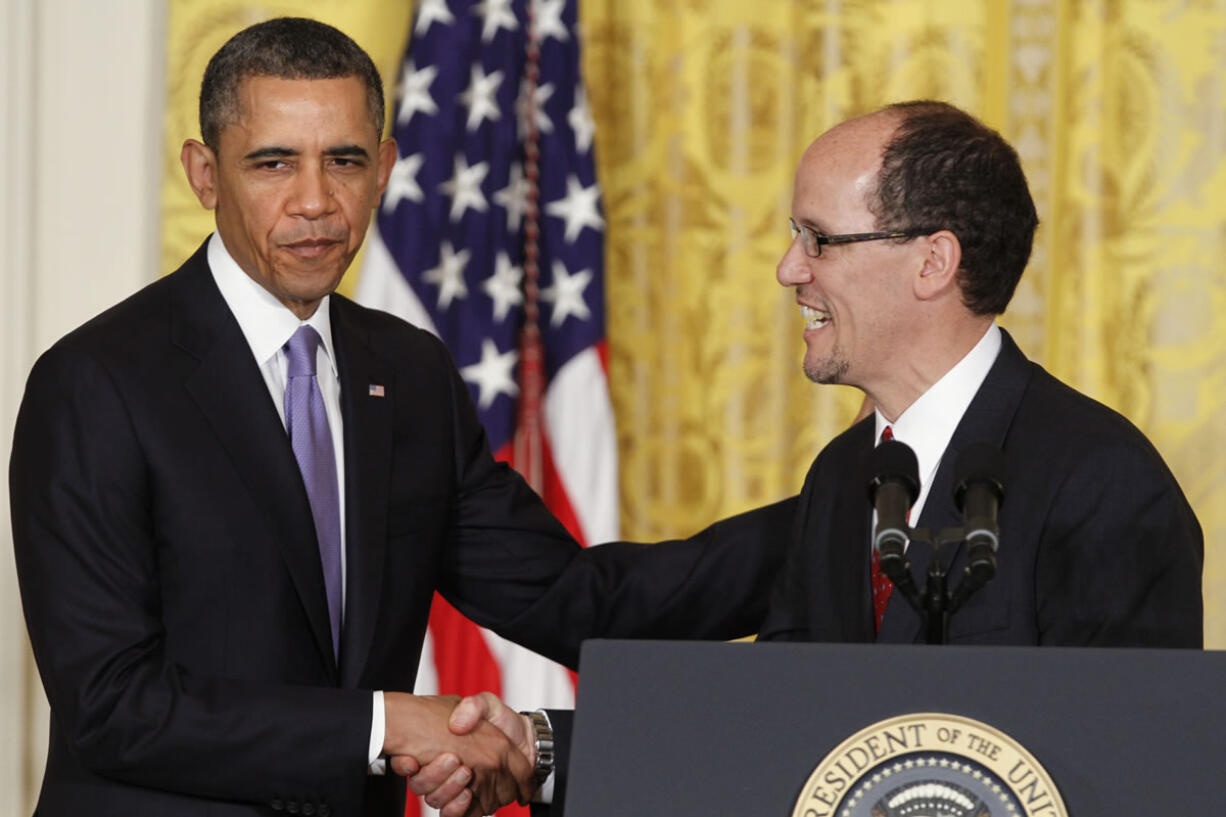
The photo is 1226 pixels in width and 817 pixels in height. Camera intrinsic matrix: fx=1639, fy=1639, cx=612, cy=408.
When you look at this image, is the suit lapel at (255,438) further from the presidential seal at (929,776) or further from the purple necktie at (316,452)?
the presidential seal at (929,776)

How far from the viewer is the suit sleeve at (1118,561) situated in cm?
215

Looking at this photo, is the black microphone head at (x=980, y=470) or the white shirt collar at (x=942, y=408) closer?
the black microphone head at (x=980, y=470)

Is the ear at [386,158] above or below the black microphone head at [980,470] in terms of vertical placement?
above

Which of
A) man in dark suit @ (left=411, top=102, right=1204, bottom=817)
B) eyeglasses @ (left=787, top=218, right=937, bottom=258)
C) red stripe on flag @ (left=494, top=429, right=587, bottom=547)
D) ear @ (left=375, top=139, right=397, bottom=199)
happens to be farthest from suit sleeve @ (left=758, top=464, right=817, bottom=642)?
red stripe on flag @ (left=494, top=429, right=587, bottom=547)

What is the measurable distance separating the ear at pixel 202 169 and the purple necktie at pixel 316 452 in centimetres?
28

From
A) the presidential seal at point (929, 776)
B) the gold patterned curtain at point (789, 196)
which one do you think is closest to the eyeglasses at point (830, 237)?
the presidential seal at point (929, 776)

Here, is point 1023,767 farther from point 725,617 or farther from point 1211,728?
point 725,617

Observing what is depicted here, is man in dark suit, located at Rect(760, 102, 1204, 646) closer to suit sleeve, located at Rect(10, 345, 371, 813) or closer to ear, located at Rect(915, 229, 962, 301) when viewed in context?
ear, located at Rect(915, 229, 962, 301)

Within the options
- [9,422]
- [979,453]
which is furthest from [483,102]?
[979,453]

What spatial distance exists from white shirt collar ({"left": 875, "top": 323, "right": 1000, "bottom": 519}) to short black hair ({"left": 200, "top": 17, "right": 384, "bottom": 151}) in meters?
1.06

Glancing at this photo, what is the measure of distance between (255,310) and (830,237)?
3.20 ft

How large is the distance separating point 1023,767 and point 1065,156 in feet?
9.97

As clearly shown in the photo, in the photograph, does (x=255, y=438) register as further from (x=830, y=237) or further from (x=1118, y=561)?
(x=1118, y=561)

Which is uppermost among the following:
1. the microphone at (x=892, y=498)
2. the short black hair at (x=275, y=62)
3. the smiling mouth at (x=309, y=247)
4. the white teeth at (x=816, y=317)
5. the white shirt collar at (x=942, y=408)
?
the short black hair at (x=275, y=62)
